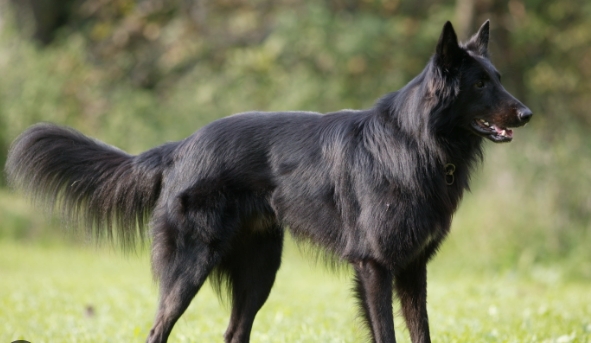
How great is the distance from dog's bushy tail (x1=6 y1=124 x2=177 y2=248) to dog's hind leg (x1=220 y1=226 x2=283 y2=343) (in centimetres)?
76

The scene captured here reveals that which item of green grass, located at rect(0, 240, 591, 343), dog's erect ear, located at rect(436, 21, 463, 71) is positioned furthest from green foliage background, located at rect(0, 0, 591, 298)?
dog's erect ear, located at rect(436, 21, 463, 71)

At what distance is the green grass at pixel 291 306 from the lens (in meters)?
6.26

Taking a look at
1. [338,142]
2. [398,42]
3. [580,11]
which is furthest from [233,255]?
[580,11]

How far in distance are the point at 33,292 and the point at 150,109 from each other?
10687 millimetres

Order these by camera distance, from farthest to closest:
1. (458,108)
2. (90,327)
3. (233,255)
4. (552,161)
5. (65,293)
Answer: (552,161) → (65,293) → (90,327) → (233,255) → (458,108)

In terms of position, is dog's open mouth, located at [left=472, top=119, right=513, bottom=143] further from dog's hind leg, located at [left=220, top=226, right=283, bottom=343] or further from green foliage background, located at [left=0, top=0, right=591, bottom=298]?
green foliage background, located at [left=0, top=0, right=591, bottom=298]

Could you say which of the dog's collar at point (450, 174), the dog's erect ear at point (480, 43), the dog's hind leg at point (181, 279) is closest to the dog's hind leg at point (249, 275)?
the dog's hind leg at point (181, 279)

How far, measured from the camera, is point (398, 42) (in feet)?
61.9

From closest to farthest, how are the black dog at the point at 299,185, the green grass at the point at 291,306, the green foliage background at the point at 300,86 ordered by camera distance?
the black dog at the point at 299,185, the green grass at the point at 291,306, the green foliage background at the point at 300,86

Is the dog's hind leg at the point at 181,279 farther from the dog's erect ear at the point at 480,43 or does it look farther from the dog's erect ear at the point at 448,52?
the dog's erect ear at the point at 480,43

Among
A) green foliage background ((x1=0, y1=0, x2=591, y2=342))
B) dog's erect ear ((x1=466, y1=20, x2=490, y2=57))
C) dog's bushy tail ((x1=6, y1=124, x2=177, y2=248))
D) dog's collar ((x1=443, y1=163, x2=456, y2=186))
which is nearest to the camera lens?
dog's collar ((x1=443, y1=163, x2=456, y2=186))

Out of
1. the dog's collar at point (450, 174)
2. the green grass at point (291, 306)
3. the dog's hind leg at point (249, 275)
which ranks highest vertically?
the dog's collar at point (450, 174)

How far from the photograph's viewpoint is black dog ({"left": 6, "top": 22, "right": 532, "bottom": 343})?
15.3ft

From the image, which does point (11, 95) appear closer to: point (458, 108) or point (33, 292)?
point (33, 292)
